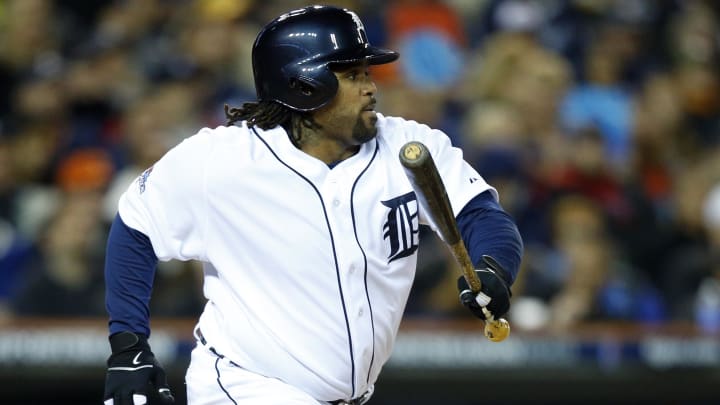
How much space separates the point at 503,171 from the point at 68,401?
2.47m

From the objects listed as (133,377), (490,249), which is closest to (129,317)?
(133,377)

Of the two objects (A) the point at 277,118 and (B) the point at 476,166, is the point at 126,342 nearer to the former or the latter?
(A) the point at 277,118

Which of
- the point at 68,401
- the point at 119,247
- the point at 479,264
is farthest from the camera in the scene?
the point at 68,401

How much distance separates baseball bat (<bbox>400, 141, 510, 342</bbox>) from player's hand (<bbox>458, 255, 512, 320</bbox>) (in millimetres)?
12

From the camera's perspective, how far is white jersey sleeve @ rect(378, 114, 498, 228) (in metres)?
3.28

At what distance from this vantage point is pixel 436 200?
9.59ft

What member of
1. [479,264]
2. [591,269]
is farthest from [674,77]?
[479,264]

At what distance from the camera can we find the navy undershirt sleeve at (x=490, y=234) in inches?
124

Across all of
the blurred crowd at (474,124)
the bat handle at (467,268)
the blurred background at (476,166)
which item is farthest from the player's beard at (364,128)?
the blurred crowd at (474,124)

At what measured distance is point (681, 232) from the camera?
6633mm

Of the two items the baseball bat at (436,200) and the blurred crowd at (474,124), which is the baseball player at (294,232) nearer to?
the baseball bat at (436,200)

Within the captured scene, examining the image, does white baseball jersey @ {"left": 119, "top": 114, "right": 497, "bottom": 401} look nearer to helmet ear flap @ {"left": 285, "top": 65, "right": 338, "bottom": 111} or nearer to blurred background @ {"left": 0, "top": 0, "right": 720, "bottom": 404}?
helmet ear flap @ {"left": 285, "top": 65, "right": 338, "bottom": 111}

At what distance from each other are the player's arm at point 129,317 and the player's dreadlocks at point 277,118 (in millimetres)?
438

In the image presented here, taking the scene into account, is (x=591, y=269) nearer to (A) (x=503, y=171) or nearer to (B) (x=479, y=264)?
(A) (x=503, y=171)
